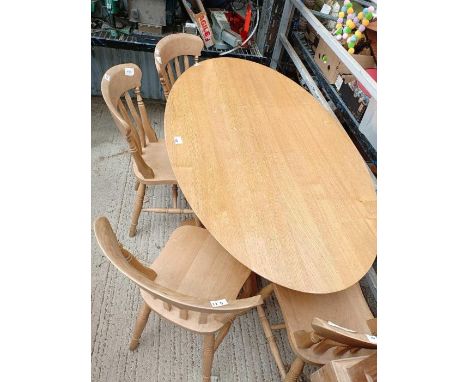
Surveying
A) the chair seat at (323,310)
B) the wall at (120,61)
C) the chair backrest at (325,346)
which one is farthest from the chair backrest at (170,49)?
the chair backrest at (325,346)

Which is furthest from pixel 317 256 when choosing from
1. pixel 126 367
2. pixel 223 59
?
pixel 223 59

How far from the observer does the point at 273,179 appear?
1360mm

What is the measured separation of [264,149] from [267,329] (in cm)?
93

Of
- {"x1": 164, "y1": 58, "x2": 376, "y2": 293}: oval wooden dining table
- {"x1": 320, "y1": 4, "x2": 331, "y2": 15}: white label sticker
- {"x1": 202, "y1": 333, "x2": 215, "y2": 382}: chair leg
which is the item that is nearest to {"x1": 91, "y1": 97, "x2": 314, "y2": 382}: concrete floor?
{"x1": 202, "y1": 333, "x2": 215, "y2": 382}: chair leg

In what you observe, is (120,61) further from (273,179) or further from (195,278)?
(195,278)

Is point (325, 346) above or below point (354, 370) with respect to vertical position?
below

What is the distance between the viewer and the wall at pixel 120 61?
2.73 metres

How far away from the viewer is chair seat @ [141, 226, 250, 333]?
1.26 m

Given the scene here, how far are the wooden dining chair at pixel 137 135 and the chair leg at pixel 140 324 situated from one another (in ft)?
2.18

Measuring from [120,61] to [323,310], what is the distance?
2.59 metres

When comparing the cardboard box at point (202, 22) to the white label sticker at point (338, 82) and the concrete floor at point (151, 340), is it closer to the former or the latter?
the white label sticker at point (338, 82)

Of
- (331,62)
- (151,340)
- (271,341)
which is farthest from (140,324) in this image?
(331,62)

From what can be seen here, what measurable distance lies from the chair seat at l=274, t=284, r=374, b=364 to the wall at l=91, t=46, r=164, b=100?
2299mm

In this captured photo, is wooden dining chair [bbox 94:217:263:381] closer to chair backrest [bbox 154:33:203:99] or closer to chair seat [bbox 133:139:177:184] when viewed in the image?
chair seat [bbox 133:139:177:184]
